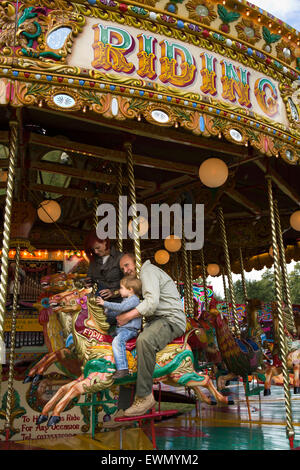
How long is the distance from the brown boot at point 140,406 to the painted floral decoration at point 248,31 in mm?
3997

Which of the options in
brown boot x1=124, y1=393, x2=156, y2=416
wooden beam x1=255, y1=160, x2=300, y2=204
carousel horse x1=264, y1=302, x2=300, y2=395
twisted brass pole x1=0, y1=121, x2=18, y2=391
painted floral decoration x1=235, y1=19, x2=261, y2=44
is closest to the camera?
twisted brass pole x1=0, y1=121, x2=18, y2=391

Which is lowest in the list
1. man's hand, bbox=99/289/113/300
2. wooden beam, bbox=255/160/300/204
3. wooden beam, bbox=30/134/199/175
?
man's hand, bbox=99/289/113/300

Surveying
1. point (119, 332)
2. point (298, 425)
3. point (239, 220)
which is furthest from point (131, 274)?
point (239, 220)

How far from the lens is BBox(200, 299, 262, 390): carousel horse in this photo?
18.9 feet

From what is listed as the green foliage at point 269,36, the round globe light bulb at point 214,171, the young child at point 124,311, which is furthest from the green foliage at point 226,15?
the young child at point 124,311

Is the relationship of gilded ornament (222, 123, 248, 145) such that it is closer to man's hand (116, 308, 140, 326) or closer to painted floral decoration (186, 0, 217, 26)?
painted floral decoration (186, 0, 217, 26)

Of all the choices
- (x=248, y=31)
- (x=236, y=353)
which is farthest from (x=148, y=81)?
(x=236, y=353)

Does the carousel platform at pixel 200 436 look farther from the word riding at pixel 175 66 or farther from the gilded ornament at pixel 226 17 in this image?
the gilded ornament at pixel 226 17

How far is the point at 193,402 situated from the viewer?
742 cm

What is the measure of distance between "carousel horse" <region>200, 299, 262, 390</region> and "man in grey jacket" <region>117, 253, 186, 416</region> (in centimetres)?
219

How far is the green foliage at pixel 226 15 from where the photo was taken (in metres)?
4.51

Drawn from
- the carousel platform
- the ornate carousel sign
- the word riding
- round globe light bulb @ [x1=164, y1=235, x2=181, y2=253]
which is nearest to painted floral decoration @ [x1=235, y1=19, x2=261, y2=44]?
the ornate carousel sign
